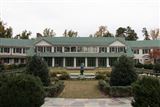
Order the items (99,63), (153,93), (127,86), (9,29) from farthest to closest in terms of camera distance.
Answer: (9,29) → (99,63) → (127,86) → (153,93)

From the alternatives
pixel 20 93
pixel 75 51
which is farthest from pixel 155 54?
pixel 20 93

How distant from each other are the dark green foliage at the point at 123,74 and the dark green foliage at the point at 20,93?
1176cm

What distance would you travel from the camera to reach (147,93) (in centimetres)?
1325

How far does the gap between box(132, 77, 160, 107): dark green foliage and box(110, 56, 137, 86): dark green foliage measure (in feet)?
35.2

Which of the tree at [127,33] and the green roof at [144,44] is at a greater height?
the tree at [127,33]

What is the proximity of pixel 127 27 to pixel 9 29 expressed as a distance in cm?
4446

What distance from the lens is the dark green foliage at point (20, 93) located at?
1325 cm

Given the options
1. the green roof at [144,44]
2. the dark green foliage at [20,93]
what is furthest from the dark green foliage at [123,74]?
the green roof at [144,44]

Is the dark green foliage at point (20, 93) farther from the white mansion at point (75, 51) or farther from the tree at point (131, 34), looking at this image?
the tree at point (131, 34)

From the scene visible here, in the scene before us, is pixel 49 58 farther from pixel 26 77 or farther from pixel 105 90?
pixel 26 77

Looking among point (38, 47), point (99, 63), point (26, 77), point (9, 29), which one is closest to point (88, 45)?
point (99, 63)

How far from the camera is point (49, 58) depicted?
69.8 meters

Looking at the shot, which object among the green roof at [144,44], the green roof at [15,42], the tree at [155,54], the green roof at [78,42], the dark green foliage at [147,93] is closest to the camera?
the dark green foliage at [147,93]

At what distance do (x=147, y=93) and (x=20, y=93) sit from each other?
16.6 feet
